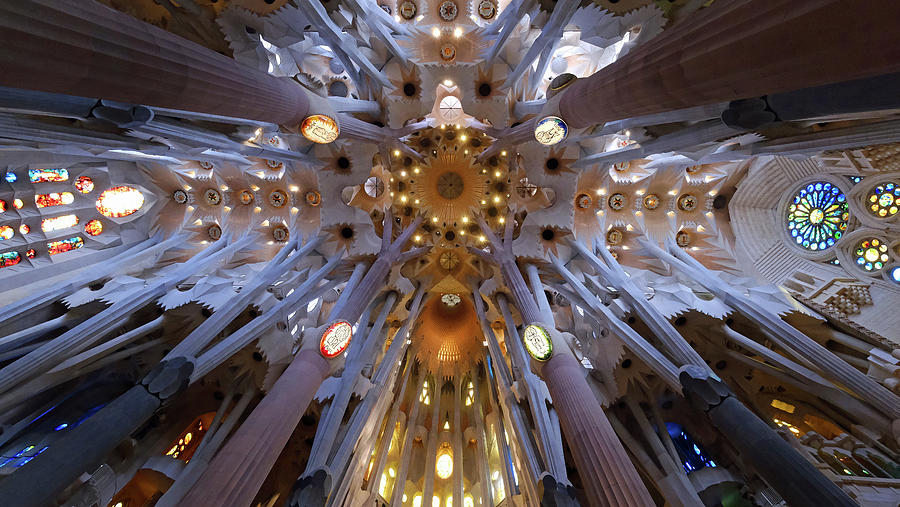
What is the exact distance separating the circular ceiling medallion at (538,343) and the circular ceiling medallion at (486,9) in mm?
14538

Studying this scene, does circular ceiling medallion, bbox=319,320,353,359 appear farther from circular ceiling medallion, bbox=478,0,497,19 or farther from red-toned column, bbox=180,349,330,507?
circular ceiling medallion, bbox=478,0,497,19

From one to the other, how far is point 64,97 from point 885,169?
21.4 metres

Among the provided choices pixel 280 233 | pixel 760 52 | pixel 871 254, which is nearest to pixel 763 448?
pixel 760 52

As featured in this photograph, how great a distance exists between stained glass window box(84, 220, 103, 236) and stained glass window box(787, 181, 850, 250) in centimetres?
2791

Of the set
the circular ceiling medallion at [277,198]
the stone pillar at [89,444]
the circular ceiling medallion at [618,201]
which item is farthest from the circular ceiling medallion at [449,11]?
the stone pillar at [89,444]

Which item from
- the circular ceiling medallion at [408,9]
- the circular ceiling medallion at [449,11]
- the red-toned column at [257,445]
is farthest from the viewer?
the circular ceiling medallion at [408,9]

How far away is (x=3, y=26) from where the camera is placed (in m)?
3.44

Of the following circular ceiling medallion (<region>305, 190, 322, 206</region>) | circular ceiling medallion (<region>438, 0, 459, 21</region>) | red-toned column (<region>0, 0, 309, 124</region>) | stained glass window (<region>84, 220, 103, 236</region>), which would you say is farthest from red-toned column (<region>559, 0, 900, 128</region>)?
stained glass window (<region>84, 220, 103, 236</region>)

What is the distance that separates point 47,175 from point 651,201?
79.0ft

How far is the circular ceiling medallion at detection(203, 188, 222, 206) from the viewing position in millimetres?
17547

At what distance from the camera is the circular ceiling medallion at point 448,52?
15.1 meters

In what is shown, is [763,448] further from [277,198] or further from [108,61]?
[277,198]

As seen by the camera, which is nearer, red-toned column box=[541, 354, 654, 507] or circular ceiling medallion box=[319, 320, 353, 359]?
red-toned column box=[541, 354, 654, 507]

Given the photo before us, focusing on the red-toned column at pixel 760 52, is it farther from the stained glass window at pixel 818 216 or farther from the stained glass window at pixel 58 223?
the stained glass window at pixel 58 223
